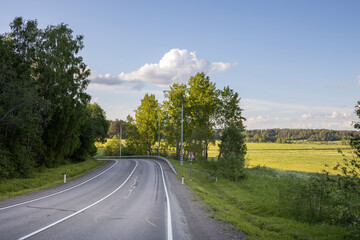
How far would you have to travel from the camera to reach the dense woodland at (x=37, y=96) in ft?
62.8

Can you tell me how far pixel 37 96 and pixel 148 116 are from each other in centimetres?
3515

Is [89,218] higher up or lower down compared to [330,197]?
lower down

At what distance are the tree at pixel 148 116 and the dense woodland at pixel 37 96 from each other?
2605 centimetres

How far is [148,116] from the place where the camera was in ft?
184

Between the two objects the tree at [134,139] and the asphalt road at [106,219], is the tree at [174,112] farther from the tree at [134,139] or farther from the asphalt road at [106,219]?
the asphalt road at [106,219]

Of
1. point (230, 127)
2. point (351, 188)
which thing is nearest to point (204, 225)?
point (351, 188)

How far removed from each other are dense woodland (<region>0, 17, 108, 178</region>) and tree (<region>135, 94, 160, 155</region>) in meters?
26.1

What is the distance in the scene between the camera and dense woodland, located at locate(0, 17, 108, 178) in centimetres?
1914

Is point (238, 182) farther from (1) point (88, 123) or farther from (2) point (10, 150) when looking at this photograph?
(1) point (88, 123)

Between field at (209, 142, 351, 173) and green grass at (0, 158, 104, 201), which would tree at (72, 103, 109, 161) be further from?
field at (209, 142, 351, 173)

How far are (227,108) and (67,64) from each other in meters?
25.2

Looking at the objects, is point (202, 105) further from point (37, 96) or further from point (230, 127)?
point (37, 96)

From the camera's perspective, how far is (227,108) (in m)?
41.5

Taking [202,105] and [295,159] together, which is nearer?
[202,105]
